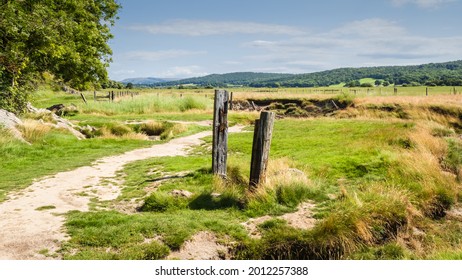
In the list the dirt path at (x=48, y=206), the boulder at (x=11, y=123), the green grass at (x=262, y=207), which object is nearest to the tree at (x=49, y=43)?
the boulder at (x=11, y=123)

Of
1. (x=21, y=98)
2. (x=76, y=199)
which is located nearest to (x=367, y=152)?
(x=76, y=199)

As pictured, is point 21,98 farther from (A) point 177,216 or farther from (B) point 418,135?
(B) point 418,135

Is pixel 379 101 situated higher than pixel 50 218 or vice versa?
pixel 379 101

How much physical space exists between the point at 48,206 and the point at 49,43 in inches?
377

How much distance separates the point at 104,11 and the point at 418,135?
22.3m

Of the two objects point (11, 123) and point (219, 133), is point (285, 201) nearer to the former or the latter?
point (219, 133)

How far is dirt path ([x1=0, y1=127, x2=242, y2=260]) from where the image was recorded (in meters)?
6.80

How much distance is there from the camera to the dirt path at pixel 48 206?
6.80 m

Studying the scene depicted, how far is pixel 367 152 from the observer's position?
1415cm

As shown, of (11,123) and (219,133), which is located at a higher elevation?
(219,133)

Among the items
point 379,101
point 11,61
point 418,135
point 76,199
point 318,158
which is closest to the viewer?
point 76,199

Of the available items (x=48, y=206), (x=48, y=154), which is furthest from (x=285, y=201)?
(x=48, y=154)

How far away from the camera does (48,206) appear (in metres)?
8.98

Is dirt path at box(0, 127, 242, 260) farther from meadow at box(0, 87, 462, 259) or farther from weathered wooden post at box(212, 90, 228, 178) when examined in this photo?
weathered wooden post at box(212, 90, 228, 178)
